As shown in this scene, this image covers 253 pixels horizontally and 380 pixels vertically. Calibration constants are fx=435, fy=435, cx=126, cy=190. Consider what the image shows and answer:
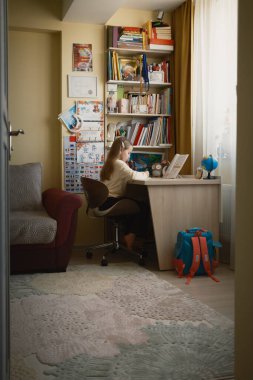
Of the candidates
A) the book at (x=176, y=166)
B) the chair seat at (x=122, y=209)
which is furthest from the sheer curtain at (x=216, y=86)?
the chair seat at (x=122, y=209)

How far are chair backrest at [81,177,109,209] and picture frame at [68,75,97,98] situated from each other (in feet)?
3.84

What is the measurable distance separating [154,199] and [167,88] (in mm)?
1758

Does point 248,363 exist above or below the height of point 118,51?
below

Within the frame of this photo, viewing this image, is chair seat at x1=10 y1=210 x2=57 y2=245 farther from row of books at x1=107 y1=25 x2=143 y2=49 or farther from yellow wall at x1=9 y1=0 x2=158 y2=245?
row of books at x1=107 y1=25 x2=143 y2=49

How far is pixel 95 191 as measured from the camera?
388 centimetres

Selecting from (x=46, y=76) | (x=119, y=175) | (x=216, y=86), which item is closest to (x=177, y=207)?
(x=119, y=175)

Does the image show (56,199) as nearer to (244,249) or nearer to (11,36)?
(11,36)

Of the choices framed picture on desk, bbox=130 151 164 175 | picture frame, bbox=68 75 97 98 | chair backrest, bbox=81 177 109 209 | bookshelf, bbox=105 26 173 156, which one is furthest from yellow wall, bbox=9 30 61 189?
chair backrest, bbox=81 177 109 209

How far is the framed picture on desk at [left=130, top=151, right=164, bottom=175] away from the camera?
15.9ft

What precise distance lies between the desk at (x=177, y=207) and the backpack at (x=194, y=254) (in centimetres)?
17

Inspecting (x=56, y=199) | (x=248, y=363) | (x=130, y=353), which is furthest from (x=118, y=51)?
(x=248, y=363)

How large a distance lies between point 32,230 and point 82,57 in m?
2.17

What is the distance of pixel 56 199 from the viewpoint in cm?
370

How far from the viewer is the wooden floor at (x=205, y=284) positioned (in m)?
2.72
